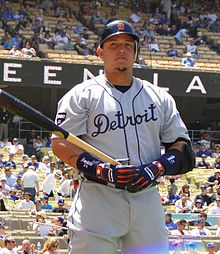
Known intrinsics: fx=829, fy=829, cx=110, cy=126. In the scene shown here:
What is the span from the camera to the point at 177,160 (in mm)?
4090

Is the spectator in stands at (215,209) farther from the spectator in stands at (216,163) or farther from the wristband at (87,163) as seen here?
the wristband at (87,163)

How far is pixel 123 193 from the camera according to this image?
157 inches

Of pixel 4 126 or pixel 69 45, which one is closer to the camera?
pixel 4 126

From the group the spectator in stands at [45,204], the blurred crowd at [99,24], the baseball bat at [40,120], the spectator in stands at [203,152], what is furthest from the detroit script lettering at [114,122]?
the blurred crowd at [99,24]

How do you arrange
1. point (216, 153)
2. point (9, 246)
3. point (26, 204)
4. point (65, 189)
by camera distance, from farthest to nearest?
point (216, 153) → point (65, 189) → point (26, 204) → point (9, 246)

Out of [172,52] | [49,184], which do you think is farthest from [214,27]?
[49,184]

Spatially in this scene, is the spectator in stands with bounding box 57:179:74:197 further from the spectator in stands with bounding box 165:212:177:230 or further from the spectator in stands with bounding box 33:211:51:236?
the spectator in stands with bounding box 165:212:177:230

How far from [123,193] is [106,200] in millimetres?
90

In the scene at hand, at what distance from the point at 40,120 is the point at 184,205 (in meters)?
12.5

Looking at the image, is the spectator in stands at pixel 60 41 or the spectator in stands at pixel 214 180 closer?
the spectator in stands at pixel 214 180

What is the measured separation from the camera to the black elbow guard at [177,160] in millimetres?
4037

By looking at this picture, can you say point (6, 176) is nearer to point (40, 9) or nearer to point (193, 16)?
point (40, 9)

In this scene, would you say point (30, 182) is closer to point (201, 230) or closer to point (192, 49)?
point (201, 230)

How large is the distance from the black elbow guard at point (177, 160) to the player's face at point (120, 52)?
476 mm
